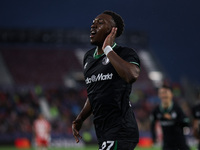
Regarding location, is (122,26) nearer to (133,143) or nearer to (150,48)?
Answer: (133,143)

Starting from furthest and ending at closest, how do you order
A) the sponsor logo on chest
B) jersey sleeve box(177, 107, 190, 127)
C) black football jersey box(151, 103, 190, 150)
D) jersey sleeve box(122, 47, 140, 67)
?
1. jersey sleeve box(177, 107, 190, 127)
2. black football jersey box(151, 103, 190, 150)
3. the sponsor logo on chest
4. jersey sleeve box(122, 47, 140, 67)

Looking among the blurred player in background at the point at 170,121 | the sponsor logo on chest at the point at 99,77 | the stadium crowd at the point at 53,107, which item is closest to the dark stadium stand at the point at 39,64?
the stadium crowd at the point at 53,107

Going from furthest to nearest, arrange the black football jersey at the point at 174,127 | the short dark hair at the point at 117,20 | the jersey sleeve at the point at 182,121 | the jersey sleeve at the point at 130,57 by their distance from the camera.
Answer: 1. the jersey sleeve at the point at 182,121
2. the black football jersey at the point at 174,127
3. the short dark hair at the point at 117,20
4. the jersey sleeve at the point at 130,57

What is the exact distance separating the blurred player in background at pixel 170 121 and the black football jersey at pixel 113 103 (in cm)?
400

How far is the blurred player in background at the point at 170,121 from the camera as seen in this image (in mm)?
7746

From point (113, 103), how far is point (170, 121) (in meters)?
4.39

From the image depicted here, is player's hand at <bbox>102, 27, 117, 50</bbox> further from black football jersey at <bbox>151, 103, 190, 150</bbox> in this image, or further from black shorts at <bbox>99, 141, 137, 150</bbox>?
black football jersey at <bbox>151, 103, 190, 150</bbox>

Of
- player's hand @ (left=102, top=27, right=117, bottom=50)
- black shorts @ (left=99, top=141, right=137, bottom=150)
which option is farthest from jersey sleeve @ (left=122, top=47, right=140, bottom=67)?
black shorts @ (left=99, top=141, right=137, bottom=150)

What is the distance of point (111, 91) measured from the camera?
390 centimetres

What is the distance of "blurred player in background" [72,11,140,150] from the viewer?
384 centimetres

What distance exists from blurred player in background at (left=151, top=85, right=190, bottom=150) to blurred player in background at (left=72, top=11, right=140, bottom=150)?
3984 millimetres

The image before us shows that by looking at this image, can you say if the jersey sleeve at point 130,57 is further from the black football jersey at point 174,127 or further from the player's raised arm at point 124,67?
the black football jersey at point 174,127

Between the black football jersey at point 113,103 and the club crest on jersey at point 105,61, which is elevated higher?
the club crest on jersey at point 105,61

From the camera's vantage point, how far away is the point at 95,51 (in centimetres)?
431
